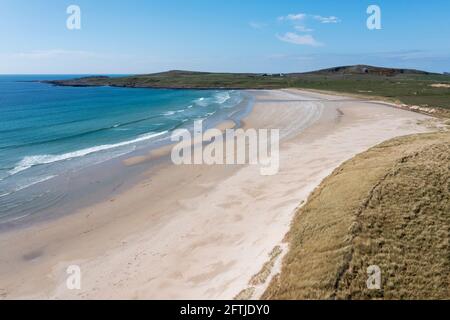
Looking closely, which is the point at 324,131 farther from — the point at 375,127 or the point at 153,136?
the point at 153,136

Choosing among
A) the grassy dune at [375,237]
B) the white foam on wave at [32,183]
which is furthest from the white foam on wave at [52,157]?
the grassy dune at [375,237]

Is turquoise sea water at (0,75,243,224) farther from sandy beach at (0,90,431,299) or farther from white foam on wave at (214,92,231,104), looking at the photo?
white foam on wave at (214,92,231,104)

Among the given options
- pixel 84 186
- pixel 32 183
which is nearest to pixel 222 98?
pixel 32 183

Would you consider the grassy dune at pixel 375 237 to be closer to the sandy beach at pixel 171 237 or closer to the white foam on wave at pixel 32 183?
the sandy beach at pixel 171 237

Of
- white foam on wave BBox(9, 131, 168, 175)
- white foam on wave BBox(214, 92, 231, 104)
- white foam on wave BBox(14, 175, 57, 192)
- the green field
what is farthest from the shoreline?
white foam on wave BBox(214, 92, 231, 104)

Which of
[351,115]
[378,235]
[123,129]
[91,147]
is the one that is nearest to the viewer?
[378,235]
